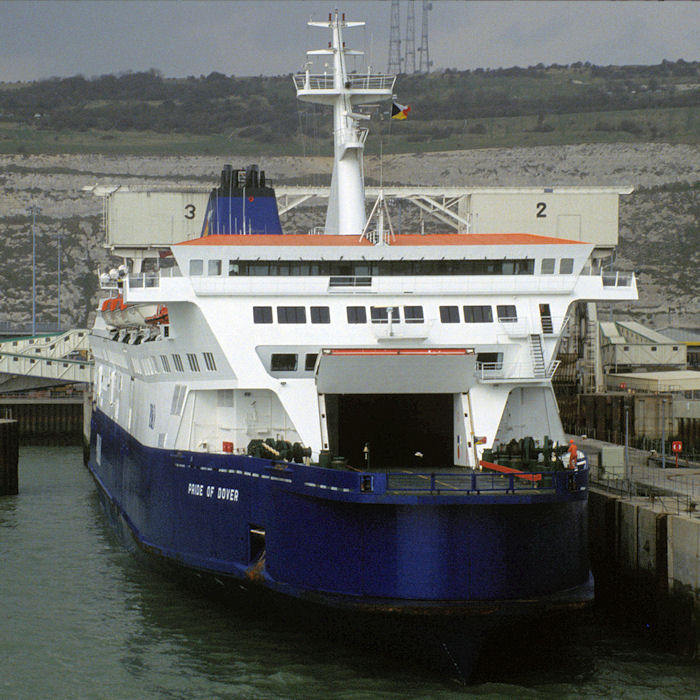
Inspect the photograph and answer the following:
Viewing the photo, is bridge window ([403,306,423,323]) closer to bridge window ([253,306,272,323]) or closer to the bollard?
bridge window ([253,306,272,323])

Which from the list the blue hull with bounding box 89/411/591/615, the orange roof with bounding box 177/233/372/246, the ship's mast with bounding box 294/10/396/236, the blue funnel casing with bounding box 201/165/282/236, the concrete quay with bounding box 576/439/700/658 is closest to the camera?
the blue hull with bounding box 89/411/591/615

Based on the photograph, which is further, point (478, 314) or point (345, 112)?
point (345, 112)

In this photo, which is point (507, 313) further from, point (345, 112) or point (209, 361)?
point (345, 112)

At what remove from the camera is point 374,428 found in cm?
2641

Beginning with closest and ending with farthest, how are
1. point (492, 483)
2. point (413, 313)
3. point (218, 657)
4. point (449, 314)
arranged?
point (492, 483) < point (218, 657) < point (413, 313) < point (449, 314)

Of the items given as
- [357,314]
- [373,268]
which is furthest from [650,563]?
[373,268]

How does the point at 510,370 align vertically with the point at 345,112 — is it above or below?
below

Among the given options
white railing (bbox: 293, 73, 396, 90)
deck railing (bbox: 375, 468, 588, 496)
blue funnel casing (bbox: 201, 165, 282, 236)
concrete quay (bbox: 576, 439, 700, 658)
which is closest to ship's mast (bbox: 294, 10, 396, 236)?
white railing (bbox: 293, 73, 396, 90)

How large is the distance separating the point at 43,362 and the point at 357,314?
44.7 metres

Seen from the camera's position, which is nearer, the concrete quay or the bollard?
the concrete quay

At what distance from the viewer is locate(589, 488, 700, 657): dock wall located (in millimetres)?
21469

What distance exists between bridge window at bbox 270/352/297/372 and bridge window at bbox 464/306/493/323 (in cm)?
342

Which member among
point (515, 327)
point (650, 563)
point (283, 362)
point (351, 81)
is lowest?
point (650, 563)

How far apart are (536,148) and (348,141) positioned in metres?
150
